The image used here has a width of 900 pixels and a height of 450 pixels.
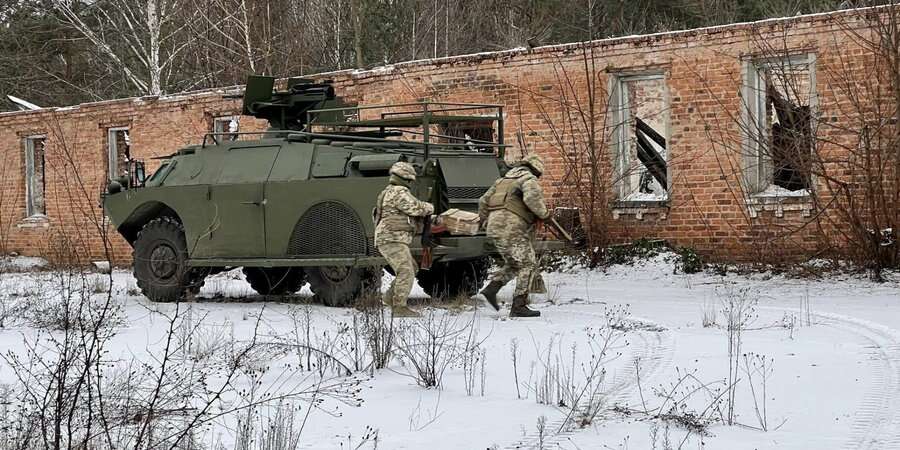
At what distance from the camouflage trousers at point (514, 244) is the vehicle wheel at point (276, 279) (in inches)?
125

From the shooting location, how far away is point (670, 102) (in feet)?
53.0

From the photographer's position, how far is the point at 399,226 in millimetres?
11148

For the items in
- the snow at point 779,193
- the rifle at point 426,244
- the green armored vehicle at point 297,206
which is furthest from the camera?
the snow at point 779,193

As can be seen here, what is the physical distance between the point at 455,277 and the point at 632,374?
5.94m

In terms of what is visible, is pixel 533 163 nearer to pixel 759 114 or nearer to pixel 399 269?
pixel 399 269

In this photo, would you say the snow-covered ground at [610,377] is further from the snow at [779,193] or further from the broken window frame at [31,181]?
the broken window frame at [31,181]

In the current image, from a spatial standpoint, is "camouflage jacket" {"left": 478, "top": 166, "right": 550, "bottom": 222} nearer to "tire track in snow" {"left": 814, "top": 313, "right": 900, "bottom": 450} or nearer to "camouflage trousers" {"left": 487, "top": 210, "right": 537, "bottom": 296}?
"camouflage trousers" {"left": 487, "top": 210, "right": 537, "bottom": 296}

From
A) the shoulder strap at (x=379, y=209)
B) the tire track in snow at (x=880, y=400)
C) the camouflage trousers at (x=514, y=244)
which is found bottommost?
the tire track in snow at (x=880, y=400)

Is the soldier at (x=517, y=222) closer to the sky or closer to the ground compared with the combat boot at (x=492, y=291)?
closer to the sky

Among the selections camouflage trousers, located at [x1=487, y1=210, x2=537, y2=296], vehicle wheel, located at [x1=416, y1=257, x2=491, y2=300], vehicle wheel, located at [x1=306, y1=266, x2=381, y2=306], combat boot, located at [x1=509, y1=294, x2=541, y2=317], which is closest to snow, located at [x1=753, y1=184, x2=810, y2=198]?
Answer: vehicle wheel, located at [x1=416, y1=257, x2=491, y2=300]

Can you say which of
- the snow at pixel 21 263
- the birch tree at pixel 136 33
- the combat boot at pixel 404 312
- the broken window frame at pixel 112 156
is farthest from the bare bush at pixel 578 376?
the birch tree at pixel 136 33

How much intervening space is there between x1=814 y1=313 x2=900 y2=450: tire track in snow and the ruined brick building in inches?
203

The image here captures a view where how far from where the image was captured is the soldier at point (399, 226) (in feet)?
36.2

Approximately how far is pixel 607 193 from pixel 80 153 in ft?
37.4
